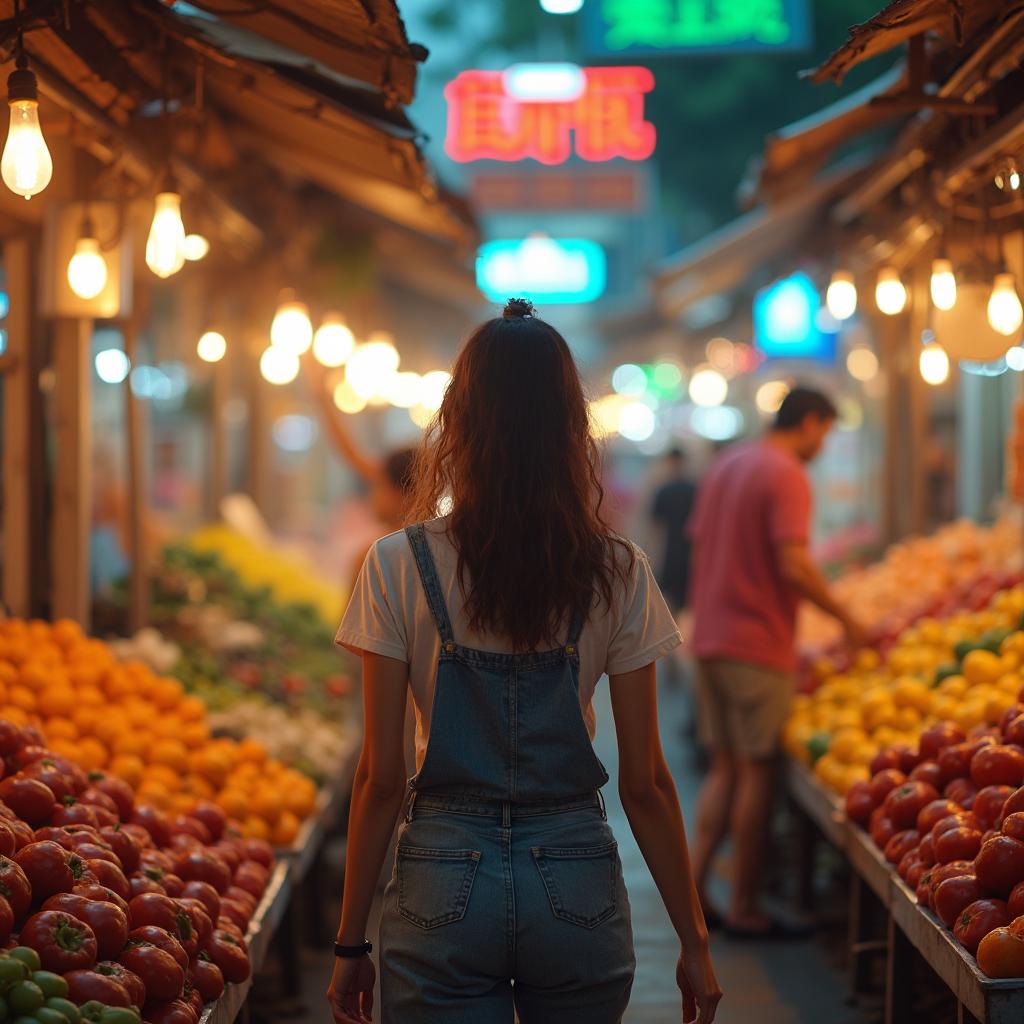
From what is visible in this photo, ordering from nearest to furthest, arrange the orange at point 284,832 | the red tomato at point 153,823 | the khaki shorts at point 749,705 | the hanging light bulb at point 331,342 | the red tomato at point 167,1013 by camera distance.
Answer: the red tomato at point 167,1013
the red tomato at point 153,823
the orange at point 284,832
the khaki shorts at point 749,705
the hanging light bulb at point 331,342

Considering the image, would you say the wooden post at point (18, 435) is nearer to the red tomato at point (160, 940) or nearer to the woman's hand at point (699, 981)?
the red tomato at point (160, 940)

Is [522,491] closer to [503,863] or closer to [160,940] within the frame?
[503,863]

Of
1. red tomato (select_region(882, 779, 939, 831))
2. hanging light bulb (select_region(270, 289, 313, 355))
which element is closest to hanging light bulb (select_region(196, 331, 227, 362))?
hanging light bulb (select_region(270, 289, 313, 355))

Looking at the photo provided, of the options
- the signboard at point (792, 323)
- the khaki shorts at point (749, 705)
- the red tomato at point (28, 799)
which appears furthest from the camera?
the signboard at point (792, 323)

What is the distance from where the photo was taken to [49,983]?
278cm

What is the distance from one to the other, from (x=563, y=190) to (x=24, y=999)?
61.5ft

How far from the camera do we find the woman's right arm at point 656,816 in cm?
283

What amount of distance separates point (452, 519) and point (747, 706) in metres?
3.82

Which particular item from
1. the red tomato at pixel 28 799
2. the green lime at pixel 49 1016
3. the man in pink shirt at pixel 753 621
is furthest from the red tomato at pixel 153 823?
the man in pink shirt at pixel 753 621

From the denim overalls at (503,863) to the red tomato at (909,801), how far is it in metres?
2.09

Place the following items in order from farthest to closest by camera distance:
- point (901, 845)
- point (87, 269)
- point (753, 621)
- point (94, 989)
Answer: point (753, 621) < point (87, 269) < point (901, 845) < point (94, 989)

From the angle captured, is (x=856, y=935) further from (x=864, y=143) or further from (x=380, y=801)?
(x=864, y=143)

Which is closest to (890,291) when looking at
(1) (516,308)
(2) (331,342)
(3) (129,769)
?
(2) (331,342)

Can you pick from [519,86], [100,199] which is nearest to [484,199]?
[519,86]
